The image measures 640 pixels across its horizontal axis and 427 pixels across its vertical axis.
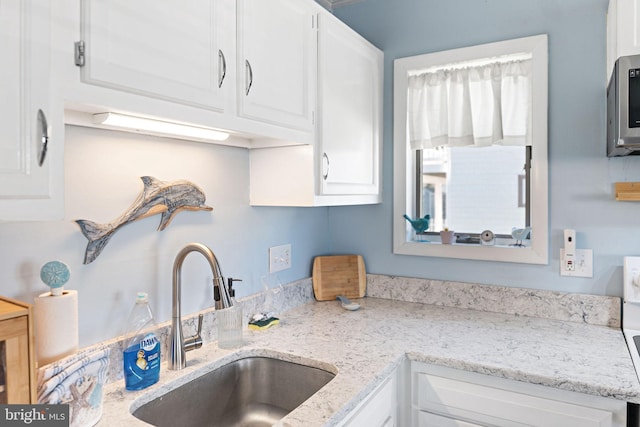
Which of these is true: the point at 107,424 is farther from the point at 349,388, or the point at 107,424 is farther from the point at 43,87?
A: the point at 43,87

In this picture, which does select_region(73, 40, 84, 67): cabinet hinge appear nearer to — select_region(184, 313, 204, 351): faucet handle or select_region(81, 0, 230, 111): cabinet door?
select_region(81, 0, 230, 111): cabinet door

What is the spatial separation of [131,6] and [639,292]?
1.96 m

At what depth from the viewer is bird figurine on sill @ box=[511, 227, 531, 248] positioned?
6.50ft

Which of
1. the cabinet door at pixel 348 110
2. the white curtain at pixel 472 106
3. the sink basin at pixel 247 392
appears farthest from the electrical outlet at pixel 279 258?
the white curtain at pixel 472 106

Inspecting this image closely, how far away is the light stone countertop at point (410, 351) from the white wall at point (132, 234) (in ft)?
0.74

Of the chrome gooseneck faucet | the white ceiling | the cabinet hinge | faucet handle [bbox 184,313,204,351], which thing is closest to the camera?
the cabinet hinge

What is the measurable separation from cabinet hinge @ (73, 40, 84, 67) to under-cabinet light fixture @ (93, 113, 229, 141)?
0.57 feet

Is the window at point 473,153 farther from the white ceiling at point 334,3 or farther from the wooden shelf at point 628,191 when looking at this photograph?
the white ceiling at point 334,3

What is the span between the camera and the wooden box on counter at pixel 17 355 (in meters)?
0.81

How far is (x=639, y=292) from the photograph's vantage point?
1.68m

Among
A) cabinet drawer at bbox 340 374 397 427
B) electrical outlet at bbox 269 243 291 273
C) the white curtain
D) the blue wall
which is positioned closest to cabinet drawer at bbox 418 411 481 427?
cabinet drawer at bbox 340 374 397 427

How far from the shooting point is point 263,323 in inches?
68.4

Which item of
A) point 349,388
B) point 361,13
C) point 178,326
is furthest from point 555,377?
point 361,13
